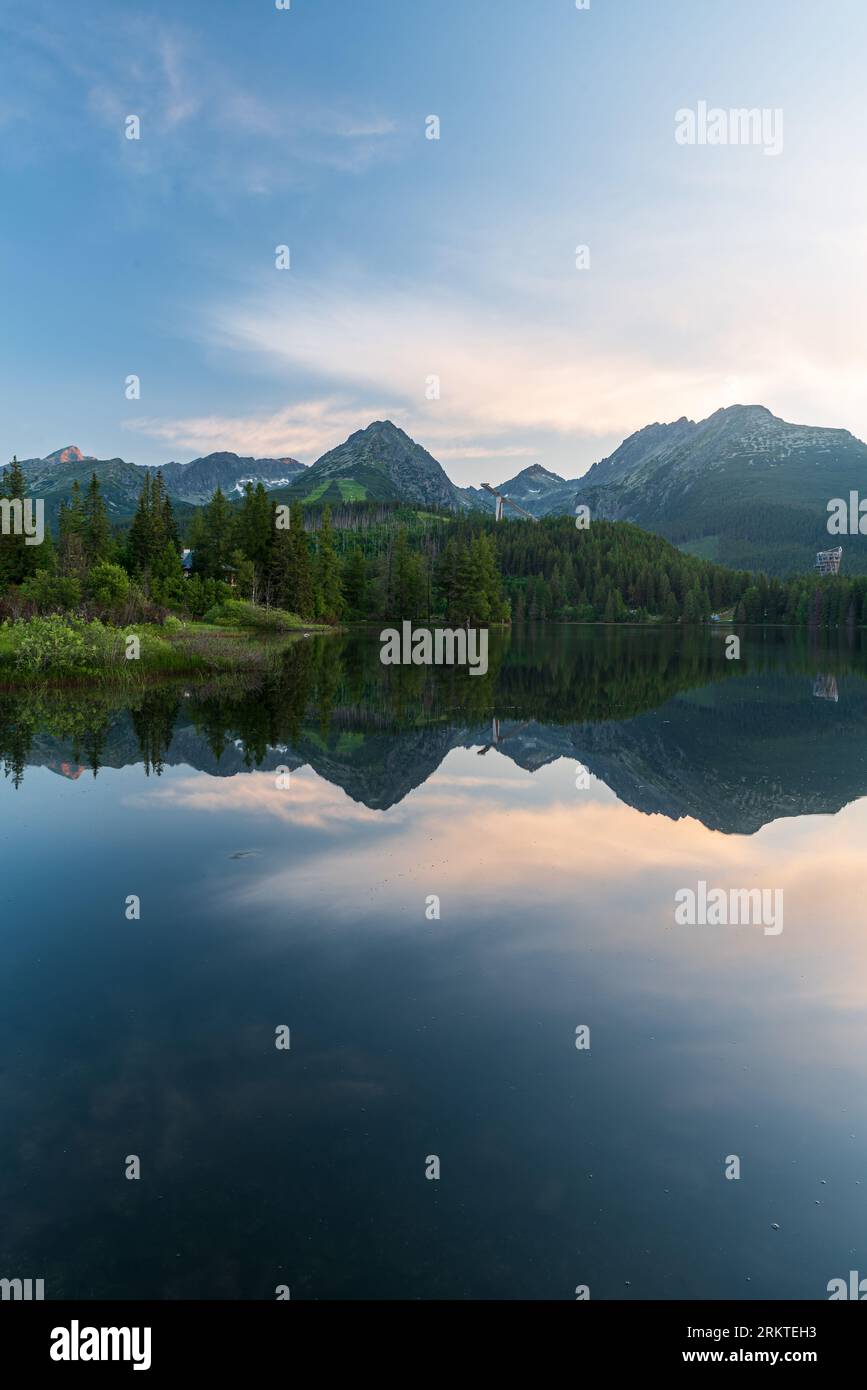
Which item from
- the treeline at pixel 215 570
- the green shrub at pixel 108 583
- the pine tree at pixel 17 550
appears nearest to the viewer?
the green shrub at pixel 108 583

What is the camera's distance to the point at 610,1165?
665cm

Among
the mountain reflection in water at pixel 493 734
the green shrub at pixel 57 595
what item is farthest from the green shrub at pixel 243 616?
the mountain reflection in water at pixel 493 734

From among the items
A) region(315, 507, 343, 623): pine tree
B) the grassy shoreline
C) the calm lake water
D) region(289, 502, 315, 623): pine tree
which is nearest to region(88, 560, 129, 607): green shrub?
the grassy shoreline

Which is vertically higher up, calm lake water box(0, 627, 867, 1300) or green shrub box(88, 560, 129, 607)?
green shrub box(88, 560, 129, 607)

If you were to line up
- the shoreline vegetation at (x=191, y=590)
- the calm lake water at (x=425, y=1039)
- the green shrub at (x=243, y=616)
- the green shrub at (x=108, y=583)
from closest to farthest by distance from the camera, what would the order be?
the calm lake water at (x=425, y=1039) → the shoreline vegetation at (x=191, y=590) → the green shrub at (x=108, y=583) → the green shrub at (x=243, y=616)

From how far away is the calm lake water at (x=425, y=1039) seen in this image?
582 centimetres

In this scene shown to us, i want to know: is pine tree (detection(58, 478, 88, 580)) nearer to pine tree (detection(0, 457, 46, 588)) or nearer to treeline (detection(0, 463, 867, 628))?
treeline (detection(0, 463, 867, 628))

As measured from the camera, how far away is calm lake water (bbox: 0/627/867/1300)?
5.82 metres

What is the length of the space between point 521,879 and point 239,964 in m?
5.68

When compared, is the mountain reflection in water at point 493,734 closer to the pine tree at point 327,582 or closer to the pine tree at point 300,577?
the pine tree at point 300,577

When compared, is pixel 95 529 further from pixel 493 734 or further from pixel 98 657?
pixel 493 734

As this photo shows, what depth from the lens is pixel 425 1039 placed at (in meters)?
8.70

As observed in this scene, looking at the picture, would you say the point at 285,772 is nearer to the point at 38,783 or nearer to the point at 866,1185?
the point at 38,783
